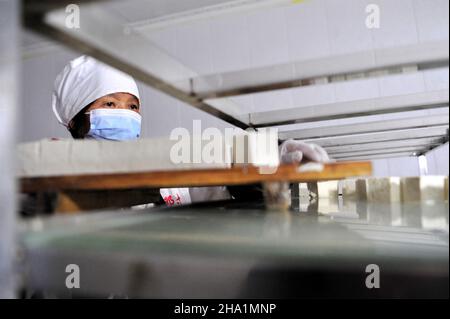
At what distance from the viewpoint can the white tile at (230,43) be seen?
2.22m

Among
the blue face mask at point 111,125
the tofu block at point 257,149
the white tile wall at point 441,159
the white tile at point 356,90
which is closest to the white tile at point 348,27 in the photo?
the white tile at point 356,90

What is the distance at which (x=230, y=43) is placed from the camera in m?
2.25

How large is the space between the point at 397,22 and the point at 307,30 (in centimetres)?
50

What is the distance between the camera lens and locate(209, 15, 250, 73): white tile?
222 centimetres

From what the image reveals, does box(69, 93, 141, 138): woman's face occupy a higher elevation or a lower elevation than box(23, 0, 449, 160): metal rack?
higher

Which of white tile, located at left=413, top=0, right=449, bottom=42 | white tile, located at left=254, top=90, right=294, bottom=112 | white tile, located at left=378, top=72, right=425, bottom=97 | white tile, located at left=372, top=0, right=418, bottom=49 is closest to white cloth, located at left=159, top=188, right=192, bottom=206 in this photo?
white tile, located at left=254, top=90, right=294, bottom=112

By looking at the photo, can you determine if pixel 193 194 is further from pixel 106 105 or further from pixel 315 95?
pixel 315 95

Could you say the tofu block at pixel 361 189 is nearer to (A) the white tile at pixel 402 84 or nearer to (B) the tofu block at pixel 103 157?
(B) the tofu block at pixel 103 157

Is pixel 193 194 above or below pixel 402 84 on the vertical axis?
below

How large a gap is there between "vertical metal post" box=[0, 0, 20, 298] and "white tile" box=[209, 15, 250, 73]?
2043 millimetres

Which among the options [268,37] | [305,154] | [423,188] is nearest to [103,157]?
[305,154]

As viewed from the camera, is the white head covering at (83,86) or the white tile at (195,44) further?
the white tile at (195,44)

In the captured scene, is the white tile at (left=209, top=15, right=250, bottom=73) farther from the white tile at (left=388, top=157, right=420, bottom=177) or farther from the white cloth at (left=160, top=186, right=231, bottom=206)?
the white cloth at (left=160, top=186, right=231, bottom=206)

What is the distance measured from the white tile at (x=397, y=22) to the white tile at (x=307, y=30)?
320mm
